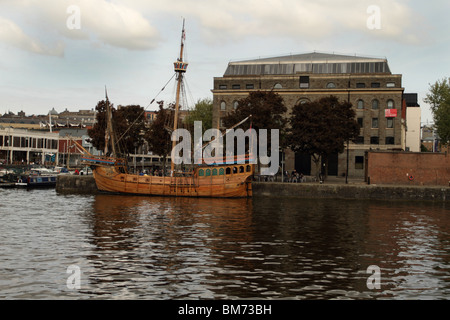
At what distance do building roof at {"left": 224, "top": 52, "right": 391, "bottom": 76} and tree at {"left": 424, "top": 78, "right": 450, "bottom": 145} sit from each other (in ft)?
36.9

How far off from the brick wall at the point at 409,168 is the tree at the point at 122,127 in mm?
42527

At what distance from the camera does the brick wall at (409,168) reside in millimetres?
65375

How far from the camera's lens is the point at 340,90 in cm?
8919

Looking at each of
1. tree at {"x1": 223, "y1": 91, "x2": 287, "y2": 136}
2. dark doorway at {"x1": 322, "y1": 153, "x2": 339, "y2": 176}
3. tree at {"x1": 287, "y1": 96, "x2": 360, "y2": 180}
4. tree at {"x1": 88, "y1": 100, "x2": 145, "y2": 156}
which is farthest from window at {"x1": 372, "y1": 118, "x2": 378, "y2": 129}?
tree at {"x1": 88, "y1": 100, "x2": 145, "y2": 156}

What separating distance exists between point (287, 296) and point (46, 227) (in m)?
20.5

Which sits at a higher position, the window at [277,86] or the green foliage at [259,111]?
the window at [277,86]

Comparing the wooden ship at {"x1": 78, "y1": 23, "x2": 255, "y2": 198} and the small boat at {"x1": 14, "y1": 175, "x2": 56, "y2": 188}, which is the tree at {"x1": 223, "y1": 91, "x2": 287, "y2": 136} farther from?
the small boat at {"x1": 14, "y1": 175, "x2": 56, "y2": 188}

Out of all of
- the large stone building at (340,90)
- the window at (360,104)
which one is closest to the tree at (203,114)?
the large stone building at (340,90)

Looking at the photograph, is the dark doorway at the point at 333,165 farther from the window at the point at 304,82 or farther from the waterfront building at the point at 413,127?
the waterfront building at the point at 413,127

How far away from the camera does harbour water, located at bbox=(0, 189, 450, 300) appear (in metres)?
17.3

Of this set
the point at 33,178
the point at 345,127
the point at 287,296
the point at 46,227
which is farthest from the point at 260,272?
the point at 33,178

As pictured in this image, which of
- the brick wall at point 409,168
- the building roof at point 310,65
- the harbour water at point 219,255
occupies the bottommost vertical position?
the harbour water at point 219,255

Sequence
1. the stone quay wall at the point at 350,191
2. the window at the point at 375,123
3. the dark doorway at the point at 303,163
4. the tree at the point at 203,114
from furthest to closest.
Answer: the tree at the point at 203,114, the dark doorway at the point at 303,163, the window at the point at 375,123, the stone quay wall at the point at 350,191
